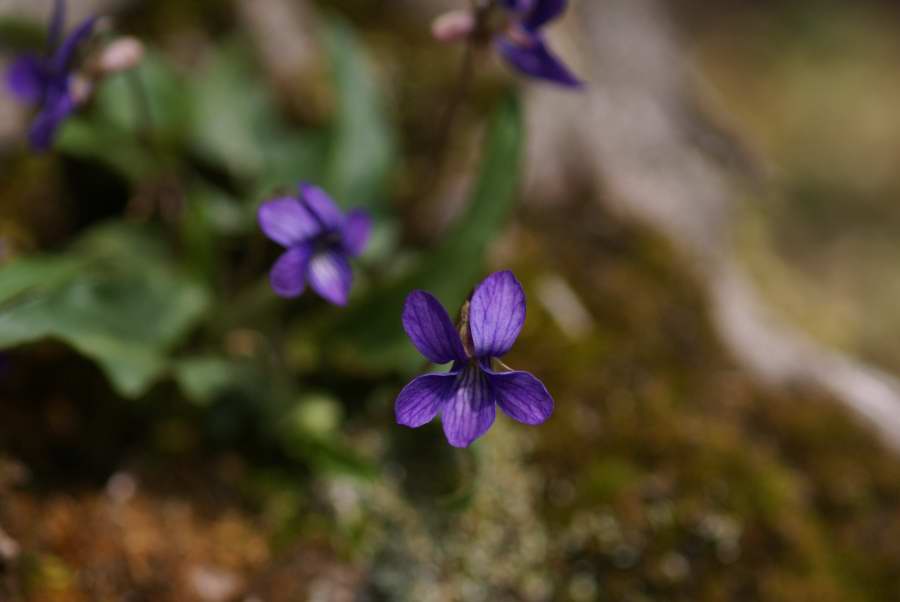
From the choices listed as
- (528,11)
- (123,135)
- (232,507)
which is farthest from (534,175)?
(232,507)

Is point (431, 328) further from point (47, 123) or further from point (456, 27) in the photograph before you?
point (47, 123)

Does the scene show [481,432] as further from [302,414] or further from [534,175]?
[534,175]

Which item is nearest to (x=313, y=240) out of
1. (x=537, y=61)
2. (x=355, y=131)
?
(x=537, y=61)

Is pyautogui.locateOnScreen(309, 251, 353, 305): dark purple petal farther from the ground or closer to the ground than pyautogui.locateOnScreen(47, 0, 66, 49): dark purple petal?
closer to the ground

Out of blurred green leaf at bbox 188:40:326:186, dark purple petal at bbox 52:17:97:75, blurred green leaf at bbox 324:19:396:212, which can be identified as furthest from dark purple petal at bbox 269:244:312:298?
blurred green leaf at bbox 188:40:326:186

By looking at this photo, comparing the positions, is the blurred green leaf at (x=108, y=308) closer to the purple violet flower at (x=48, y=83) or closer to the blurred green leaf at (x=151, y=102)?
the purple violet flower at (x=48, y=83)

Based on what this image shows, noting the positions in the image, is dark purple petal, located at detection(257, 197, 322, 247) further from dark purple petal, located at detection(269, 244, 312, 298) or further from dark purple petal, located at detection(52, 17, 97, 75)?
dark purple petal, located at detection(52, 17, 97, 75)

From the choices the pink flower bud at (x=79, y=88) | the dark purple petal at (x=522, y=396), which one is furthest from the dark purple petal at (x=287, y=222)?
the pink flower bud at (x=79, y=88)
